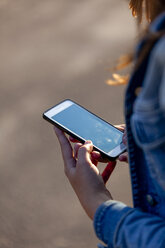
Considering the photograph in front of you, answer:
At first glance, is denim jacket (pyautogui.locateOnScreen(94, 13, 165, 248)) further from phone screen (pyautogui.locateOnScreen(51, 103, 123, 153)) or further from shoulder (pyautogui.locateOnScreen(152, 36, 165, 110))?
phone screen (pyautogui.locateOnScreen(51, 103, 123, 153))

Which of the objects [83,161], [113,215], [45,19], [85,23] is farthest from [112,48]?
[113,215]

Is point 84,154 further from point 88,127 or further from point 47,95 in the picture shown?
point 47,95

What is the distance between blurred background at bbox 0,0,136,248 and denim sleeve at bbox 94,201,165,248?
2.75 feet

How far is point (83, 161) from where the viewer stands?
1011 mm

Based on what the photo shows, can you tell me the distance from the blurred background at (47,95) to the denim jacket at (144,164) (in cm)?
84

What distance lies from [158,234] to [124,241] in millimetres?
69

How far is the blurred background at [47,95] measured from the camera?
169 centimetres

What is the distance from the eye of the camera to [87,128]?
4.27ft

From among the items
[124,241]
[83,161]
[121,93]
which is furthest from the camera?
[121,93]

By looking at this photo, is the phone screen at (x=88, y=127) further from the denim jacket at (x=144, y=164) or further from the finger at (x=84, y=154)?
the denim jacket at (x=144, y=164)

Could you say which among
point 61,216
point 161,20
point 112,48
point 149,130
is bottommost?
point 61,216

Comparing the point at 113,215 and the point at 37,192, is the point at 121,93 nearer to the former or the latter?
the point at 37,192

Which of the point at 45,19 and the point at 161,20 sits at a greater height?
the point at 161,20

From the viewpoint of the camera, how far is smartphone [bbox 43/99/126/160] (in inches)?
49.1
